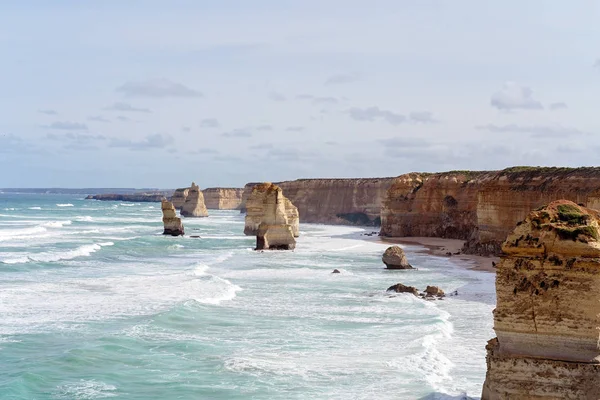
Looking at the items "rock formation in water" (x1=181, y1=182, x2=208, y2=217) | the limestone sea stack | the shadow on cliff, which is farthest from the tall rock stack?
"rock formation in water" (x1=181, y1=182, x2=208, y2=217)

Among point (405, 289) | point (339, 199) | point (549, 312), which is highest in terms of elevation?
point (339, 199)

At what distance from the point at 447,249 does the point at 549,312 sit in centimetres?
4113

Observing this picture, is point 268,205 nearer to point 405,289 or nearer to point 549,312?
point 405,289

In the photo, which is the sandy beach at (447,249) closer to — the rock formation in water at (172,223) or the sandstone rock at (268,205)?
the sandstone rock at (268,205)

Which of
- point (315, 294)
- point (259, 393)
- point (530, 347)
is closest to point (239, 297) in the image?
point (315, 294)

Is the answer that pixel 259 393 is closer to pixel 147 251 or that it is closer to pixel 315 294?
pixel 315 294

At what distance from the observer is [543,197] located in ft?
139

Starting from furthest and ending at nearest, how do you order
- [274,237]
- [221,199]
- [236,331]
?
[221,199] < [274,237] < [236,331]

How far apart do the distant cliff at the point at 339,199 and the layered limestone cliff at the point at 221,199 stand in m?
52.2

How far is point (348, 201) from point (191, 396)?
273ft

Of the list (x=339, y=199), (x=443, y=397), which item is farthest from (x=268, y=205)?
(x=339, y=199)

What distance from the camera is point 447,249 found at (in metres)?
52.5

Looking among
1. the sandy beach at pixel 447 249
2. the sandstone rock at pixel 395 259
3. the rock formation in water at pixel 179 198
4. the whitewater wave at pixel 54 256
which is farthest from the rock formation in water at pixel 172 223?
the rock formation in water at pixel 179 198

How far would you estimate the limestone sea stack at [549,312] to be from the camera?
11.7 meters
